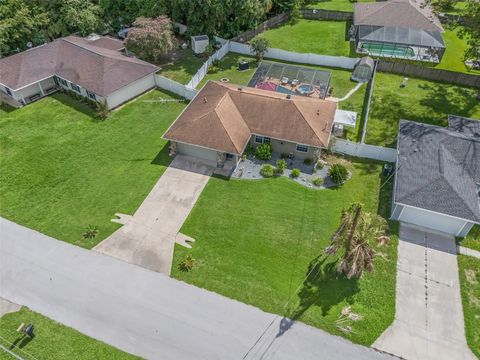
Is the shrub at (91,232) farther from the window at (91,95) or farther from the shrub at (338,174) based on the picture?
the shrub at (338,174)

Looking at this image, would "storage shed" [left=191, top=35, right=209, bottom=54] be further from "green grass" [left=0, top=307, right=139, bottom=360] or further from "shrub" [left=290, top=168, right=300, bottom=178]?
"green grass" [left=0, top=307, right=139, bottom=360]

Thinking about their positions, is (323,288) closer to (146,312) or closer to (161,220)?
(146,312)

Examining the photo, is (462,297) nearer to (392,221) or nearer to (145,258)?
(392,221)

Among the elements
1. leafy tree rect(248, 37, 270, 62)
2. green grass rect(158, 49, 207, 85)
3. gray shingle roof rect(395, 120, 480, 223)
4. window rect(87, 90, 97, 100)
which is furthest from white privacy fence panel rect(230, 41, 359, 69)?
window rect(87, 90, 97, 100)

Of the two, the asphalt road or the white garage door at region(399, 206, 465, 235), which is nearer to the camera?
the asphalt road

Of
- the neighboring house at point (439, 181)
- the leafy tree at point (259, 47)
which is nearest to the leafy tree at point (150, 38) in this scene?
the leafy tree at point (259, 47)

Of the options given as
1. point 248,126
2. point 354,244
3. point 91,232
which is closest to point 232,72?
point 248,126
